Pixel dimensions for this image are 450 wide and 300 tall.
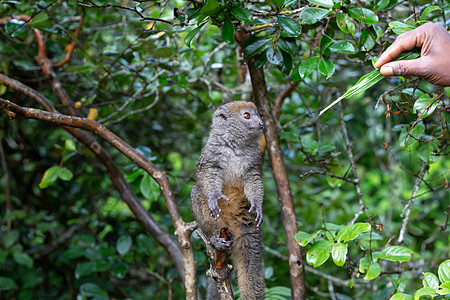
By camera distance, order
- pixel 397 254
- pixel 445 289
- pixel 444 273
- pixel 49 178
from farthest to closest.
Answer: pixel 49 178 → pixel 397 254 → pixel 444 273 → pixel 445 289

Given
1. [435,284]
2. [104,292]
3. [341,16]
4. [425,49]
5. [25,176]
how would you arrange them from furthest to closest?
[25,176] → [104,292] → [341,16] → [435,284] → [425,49]

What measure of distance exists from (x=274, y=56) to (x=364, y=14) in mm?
593

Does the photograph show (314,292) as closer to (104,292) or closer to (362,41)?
(104,292)

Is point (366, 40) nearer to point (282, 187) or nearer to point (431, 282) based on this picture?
point (282, 187)

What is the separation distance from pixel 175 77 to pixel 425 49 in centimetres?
199

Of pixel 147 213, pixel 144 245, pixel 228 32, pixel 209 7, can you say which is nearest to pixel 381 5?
pixel 228 32

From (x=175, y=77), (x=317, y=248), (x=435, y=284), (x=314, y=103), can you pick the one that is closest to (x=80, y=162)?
(x=175, y=77)

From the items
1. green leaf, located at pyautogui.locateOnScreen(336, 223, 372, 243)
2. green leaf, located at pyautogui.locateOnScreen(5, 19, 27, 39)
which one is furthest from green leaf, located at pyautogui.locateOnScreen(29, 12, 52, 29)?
green leaf, located at pyautogui.locateOnScreen(336, 223, 372, 243)

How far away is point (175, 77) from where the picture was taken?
130 inches

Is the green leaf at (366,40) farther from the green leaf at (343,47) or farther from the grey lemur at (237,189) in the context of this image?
the grey lemur at (237,189)

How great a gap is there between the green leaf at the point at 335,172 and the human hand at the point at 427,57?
147cm

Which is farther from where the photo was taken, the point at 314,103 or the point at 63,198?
the point at 63,198

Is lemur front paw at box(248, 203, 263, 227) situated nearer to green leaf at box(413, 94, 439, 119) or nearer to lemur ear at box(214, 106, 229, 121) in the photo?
lemur ear at box(214, 106, 229, 121)

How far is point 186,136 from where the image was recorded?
197 inches
